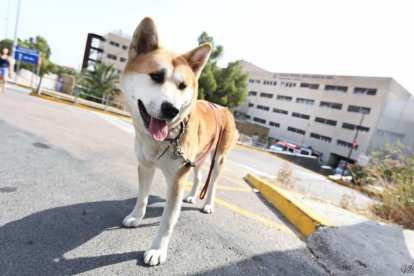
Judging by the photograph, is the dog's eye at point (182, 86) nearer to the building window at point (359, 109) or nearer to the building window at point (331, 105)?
the building window at point (359, 109)

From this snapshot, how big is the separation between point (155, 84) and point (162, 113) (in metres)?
0.25

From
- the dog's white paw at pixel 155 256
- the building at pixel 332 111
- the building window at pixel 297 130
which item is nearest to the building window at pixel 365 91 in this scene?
the building at pixel 332 111

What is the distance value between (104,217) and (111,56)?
215 feet

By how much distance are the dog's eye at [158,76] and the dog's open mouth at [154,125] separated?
0.21 meters

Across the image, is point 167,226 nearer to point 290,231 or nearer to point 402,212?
point 290,231

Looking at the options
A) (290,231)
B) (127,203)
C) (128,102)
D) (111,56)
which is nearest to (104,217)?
(127,203)

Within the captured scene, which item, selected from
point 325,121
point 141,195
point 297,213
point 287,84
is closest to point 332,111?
point 325,121

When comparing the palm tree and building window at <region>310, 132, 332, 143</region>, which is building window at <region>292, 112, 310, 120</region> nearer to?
building window at <region>310, 132, 332, 143</region>

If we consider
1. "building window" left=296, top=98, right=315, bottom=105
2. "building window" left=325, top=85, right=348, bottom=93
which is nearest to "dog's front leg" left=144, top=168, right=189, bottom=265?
"building window" left=325, top=85, right=348, bottom=93

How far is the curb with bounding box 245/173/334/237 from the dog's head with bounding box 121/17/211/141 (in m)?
2.33

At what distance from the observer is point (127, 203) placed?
9.80ft

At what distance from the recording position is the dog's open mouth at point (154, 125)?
6.31ft

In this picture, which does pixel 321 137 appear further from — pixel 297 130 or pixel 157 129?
pixel 157 129

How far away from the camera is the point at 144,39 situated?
2096mm
